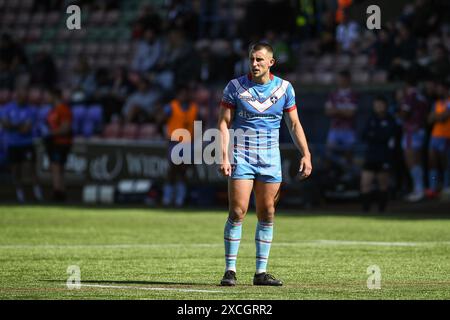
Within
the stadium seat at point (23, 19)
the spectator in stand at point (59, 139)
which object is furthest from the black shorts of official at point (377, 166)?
the stadium seat at point (23, 19)

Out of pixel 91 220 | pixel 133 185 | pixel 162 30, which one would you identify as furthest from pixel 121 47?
pixel 91 220

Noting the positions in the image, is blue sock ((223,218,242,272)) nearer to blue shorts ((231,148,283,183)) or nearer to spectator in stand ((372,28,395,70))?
blue shorts ((231,148,283,183))

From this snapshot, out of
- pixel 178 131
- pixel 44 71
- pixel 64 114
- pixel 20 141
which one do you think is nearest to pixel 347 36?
pixel 178 131

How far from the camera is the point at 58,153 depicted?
29.2m

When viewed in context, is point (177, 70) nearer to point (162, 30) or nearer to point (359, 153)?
point (162, 30)

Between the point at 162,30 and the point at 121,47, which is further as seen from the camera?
the point at 121,47

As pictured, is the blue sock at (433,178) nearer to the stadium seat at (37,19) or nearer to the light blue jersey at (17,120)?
the light blue jersey at (17,120)

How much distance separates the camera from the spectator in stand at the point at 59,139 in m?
29.1
